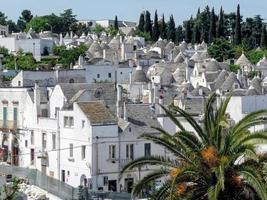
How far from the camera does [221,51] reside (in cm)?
13738

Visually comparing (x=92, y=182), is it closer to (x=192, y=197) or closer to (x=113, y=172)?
(x=113, y=172)

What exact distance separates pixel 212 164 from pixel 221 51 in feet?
384

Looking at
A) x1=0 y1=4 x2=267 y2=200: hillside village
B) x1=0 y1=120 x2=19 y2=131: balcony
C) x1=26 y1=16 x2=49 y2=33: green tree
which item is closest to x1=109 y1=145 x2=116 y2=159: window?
x1=0 y1=4 x2=267 y2=200: hillside village

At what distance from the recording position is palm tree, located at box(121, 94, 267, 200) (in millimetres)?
21250

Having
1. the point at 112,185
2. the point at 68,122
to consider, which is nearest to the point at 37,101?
the point at 68,122

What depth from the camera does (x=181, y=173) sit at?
69.5 ft

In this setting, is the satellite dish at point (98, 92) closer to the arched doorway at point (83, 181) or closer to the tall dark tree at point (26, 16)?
the arched doorway at point (83, 181)

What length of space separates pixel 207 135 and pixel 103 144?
70.9 ft

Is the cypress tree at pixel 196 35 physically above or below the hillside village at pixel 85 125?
above

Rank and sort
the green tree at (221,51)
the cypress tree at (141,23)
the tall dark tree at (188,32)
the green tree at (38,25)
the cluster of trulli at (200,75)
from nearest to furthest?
the cluster of trulli at (200,75) → the green tree at (221,51) → the tall dark tree at (188,32) → the green tree at (38,25) → the cypress tree at (141,23)

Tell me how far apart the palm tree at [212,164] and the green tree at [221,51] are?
11378cm

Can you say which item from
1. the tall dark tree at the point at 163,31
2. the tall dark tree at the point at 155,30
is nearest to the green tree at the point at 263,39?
the tall dark tree at the point at 163,31

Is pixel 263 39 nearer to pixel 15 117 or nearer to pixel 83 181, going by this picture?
pixel 15 117

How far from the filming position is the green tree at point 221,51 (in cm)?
13612
